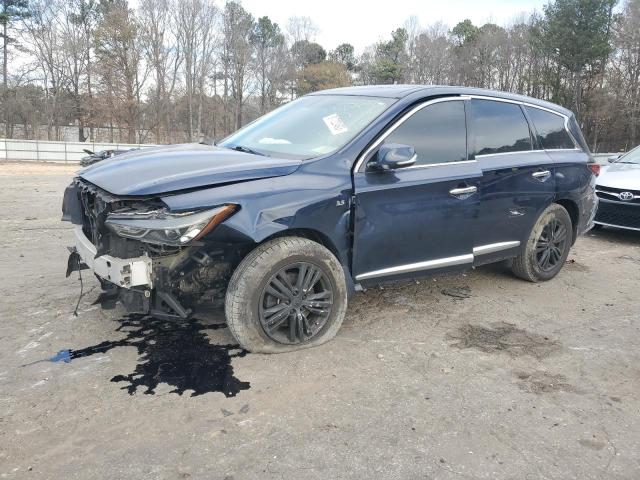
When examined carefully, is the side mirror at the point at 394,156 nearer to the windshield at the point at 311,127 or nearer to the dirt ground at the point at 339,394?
the windshield at the point at 311,127

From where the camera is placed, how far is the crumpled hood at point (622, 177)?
24.9 feet

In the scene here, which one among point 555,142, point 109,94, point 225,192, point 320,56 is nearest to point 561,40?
point 320,56

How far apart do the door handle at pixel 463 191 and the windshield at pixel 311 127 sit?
85 cm

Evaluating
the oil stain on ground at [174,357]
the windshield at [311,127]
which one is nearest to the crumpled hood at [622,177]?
the windshield at [311,127]

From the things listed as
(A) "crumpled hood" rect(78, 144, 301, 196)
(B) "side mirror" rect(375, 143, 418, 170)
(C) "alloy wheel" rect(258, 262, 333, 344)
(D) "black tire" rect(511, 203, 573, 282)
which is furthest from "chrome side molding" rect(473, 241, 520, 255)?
(A) "crumpled hood" rect(78, 144, 301, 196)

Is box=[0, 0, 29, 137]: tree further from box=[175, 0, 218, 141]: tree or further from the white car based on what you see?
the white car

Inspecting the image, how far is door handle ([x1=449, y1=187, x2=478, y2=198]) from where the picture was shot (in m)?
4.18

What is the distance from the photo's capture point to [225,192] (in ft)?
10.6

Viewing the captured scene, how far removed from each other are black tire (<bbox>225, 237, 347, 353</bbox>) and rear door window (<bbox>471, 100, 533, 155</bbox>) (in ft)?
5.91

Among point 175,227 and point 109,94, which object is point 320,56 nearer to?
point 109,94

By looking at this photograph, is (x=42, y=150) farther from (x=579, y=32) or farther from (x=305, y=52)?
(x=579, y=32)

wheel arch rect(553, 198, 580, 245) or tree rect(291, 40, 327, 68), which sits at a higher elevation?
tree rect(291, 40, 327, 68)

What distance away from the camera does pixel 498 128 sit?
15.6 feet

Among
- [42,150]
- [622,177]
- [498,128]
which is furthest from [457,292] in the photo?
[42,150]
